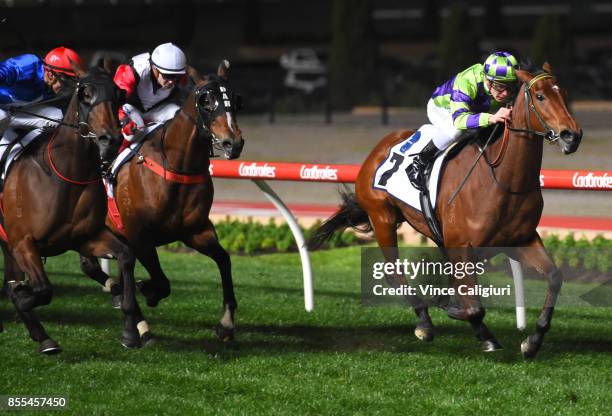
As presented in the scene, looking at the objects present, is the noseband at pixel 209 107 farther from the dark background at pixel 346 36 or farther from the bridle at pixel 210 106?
the dark background at pixel 346 36

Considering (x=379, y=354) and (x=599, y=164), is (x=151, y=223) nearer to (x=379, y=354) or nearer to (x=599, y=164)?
(x=379, y=354)

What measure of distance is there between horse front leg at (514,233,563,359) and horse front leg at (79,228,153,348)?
2.28 metres

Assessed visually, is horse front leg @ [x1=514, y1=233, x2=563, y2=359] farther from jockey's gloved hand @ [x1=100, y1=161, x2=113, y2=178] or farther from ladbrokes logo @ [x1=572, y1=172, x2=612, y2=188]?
jockey's gloved hand @ [x1=100, y1=161, x2=113, y2=178]

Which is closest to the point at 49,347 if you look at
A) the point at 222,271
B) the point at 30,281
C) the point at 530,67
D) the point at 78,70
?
the point at 30,281

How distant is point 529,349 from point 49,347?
278 centimetres

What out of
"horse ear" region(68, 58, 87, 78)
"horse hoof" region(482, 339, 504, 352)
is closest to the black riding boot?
"horse hoof" region(482, 339, 504, 352)

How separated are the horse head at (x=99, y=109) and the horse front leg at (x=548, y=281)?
2436 millimetres

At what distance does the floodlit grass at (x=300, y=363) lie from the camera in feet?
20.9

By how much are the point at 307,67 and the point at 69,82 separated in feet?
92.1

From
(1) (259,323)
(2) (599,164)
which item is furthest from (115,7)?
(1) (259,323)

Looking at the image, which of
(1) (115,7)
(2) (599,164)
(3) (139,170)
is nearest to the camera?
(3) (139,170)

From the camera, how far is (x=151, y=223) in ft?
25.9

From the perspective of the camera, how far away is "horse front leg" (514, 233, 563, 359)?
7188 mm

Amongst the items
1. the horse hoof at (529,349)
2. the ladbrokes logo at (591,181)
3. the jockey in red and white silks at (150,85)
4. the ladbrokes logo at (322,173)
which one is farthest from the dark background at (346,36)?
the horse hoof at (529,349)
